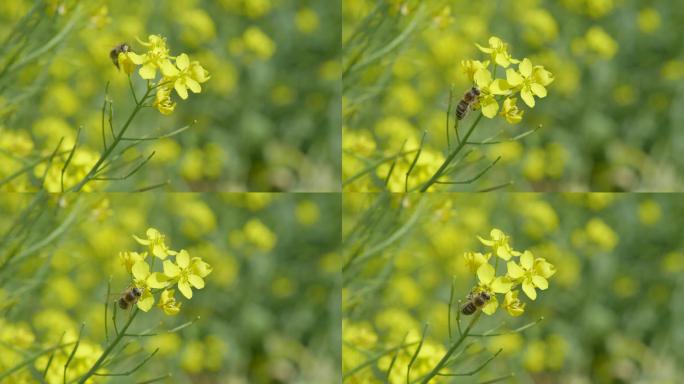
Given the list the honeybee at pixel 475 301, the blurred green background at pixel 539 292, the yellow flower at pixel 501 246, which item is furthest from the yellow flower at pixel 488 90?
the blurred green background at pixel 539 292

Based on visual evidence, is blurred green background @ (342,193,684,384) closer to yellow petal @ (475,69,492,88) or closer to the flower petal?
yellow petal @ (475,69,492,88)

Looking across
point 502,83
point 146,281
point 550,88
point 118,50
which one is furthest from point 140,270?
point 550,88

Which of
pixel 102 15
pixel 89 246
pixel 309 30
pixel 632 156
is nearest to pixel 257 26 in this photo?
pixel 309 30

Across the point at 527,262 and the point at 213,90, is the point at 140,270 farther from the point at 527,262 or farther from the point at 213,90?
the point at 213,90

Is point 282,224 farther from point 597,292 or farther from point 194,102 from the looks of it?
point 597,292

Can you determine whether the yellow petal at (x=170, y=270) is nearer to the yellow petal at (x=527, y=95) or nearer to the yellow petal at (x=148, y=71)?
the yellow petal at (x=148, y=71)

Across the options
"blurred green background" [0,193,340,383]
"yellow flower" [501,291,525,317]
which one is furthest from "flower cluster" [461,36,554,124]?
"blurred green background" [0,193,340,383]
